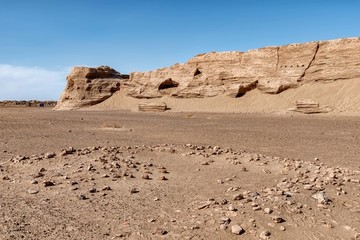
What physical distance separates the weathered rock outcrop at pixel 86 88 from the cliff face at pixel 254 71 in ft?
12.0

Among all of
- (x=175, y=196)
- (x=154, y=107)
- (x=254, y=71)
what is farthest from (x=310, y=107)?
(x=175, y=196)

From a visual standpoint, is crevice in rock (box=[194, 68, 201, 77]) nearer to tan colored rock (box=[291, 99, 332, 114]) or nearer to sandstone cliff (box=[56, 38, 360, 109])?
sandstone cliff (box=[56, 38, 360, 109])

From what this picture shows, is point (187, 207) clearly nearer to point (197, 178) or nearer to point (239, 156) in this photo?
point (197, 178)

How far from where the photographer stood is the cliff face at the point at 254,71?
29406 mm

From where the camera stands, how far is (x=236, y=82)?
1389 inches

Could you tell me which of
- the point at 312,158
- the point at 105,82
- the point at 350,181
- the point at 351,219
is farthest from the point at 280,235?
the point at 105,82

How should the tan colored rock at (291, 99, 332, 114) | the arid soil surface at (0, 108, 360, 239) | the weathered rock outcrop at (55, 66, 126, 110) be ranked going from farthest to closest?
the weathered rock outcrop at (55, 66, 126, 110)
the tan colored rock at (291, 99, 332, 114)
the arid soil surface at (0, 108, 360, 239)

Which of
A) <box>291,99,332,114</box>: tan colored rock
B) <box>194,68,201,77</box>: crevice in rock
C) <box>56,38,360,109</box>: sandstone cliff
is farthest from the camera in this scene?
<box>194,68,201,77</box>: crevice in rock

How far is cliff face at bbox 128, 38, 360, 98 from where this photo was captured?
96.5 ft

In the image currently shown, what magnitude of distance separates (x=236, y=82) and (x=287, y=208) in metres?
31.3

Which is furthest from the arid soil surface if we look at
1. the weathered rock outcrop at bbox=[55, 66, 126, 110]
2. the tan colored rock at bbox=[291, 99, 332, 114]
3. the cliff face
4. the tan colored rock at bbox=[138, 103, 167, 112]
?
the weathered rock outcrop at bbox=[55, 66, 126, 110]

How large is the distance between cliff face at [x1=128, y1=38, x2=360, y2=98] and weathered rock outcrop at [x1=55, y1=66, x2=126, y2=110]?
365 centimetres

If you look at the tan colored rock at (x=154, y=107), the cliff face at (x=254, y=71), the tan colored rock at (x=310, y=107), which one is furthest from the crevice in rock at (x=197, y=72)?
the tan colored rock at (x=310, y=107)

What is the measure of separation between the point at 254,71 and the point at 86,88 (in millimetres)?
21221
